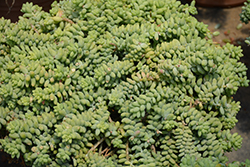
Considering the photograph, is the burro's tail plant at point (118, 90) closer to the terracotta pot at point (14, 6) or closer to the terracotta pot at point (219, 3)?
the terracotta pot at point (14, 6)

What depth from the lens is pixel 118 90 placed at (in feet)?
5.75

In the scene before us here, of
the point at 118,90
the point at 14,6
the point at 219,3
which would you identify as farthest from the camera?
the point at 219,3

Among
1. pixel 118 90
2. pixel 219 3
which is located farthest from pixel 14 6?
pixel 219 3

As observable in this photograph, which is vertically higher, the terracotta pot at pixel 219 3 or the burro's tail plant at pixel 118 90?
the terracotta pot at pixel 219 3

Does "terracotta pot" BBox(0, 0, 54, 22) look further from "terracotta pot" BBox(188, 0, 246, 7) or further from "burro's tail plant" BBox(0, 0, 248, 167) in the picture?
"terracotta pot" BBox(188, 0, 246, 7)

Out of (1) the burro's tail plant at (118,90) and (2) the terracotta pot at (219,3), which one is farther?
(2) the terracotta pot at (219,3)

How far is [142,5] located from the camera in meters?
1.88

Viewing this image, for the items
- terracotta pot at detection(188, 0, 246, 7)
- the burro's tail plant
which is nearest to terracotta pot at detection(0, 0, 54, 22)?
the burro's tail plant

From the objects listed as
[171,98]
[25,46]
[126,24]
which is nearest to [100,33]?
[126,24]

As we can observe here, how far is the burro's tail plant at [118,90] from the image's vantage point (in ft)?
5.44

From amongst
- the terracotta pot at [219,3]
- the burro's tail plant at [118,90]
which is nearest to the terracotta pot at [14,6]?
the burro's tail plant at [118,90]

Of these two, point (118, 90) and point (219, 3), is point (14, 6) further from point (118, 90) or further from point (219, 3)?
point (219, 3)

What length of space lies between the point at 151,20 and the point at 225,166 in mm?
1095

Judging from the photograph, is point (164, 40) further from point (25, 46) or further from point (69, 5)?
point (25, 46)
